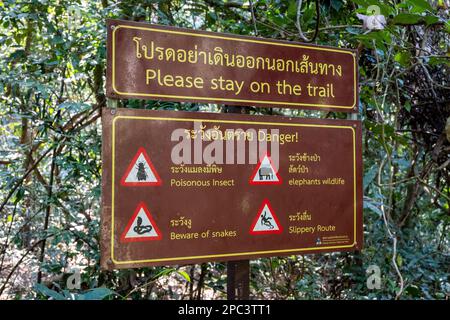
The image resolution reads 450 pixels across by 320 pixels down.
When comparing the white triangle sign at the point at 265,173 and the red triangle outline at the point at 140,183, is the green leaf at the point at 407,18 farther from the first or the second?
the red triangle outline at the point at 140,183

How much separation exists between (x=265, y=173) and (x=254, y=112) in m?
1.25

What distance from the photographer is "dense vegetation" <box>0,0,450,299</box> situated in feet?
9.43

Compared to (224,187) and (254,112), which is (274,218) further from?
(254,112)

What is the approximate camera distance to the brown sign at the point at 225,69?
1.71 meters

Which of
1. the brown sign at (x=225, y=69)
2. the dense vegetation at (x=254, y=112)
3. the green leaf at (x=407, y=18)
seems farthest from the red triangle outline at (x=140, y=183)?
the green leaf at (x=407, y=18)

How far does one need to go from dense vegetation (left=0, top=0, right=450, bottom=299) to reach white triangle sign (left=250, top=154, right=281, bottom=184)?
924 mm

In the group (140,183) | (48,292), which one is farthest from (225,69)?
(48,292)

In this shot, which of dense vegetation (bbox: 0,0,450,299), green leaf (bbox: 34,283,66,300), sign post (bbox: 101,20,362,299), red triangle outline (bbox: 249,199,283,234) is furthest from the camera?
dense vegetation (bbox: 0,0,450,299)

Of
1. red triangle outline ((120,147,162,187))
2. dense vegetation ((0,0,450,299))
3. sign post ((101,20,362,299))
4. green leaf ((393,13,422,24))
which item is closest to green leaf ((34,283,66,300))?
sign post ((101,20,362,299))

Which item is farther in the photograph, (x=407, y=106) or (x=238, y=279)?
(x=407, y=106)

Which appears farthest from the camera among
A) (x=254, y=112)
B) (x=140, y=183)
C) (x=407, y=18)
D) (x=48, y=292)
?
(x=254, y=112)

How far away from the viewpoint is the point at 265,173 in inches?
75.2

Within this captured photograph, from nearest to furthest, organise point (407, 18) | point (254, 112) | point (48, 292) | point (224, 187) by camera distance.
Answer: point (48, 292)
point (224, 187)
point (407, 18)
point (254, 112)

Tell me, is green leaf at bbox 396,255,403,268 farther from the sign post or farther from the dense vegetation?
the sign post
